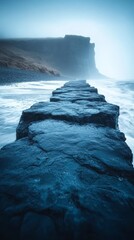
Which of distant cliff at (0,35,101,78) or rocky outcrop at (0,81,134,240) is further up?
distant cliff at (0,35,101,78)

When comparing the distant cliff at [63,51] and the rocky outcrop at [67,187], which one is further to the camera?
the distant cliff at [63,51]

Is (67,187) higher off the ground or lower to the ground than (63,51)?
lower

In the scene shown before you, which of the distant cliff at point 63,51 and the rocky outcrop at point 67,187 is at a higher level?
the distant cliff at point 63,51

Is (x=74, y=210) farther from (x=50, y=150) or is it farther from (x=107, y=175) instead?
(x=50, y=150)

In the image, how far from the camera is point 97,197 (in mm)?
742

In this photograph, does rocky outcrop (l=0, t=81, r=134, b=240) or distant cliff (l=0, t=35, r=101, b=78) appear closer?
rocky outcrop (l=0, t=81, r=134, b=240)

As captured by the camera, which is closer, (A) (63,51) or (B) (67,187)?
(B) (67,187)

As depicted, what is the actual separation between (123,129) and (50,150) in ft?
9.41

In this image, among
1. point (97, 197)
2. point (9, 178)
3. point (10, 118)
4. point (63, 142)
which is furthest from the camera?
point (10, 118)

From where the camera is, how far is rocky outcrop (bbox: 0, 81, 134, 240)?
1.99ft

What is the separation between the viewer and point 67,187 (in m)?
0.78

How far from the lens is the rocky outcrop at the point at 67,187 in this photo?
0.61 m

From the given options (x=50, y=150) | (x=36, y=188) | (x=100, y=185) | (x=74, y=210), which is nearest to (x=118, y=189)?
(x=100, y=185)

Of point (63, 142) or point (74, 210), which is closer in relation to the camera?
point (74, 210)
